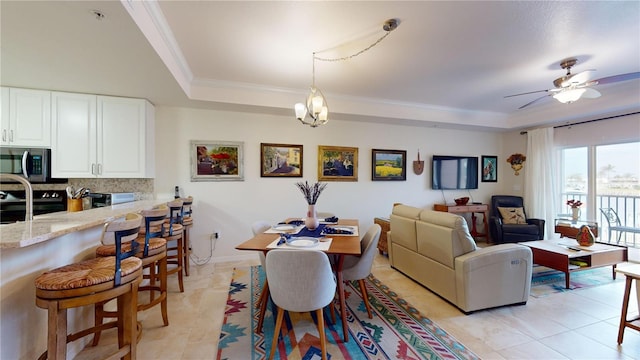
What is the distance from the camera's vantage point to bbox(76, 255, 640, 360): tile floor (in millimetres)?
1895

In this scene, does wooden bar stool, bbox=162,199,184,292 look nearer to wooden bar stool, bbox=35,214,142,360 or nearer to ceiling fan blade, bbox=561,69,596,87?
wooden bar stool, bbox=35,214,142,360

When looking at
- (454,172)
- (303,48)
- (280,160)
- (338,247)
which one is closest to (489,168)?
(454,172)

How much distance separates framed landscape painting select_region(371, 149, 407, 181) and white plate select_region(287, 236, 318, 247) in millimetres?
2870

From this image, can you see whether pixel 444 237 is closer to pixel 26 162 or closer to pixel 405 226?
pixel 405 226

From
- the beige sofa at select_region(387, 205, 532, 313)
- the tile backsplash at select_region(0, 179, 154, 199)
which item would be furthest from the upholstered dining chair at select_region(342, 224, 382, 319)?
the tile backsplash at select_region(0, 179, 154, 199)

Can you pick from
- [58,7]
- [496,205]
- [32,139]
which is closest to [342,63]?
[58,7]

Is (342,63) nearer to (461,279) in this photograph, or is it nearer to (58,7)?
(58,7)

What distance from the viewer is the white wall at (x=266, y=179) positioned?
3807mm

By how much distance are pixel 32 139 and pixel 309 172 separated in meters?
3.52

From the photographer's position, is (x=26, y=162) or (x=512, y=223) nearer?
(x=26, y=162)

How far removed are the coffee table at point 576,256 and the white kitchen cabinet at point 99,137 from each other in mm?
5248

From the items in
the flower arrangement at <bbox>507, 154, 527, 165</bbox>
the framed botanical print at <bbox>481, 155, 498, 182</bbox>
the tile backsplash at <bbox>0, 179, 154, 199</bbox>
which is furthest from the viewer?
the framed botanical print at <bbox>481, 155, 498, 182</bbox>

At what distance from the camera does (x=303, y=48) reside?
2654mm

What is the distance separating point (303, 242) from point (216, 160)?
2.51m
